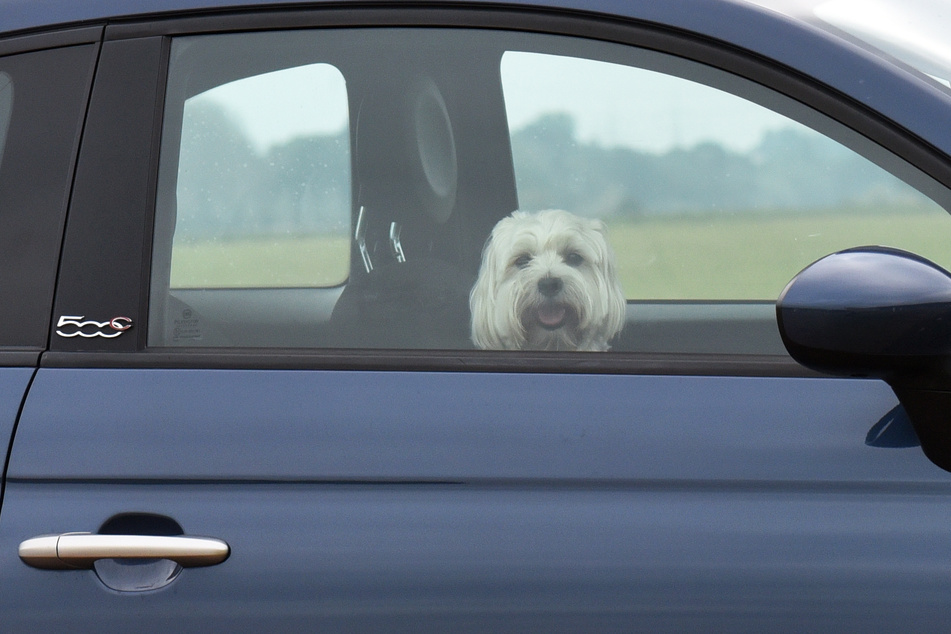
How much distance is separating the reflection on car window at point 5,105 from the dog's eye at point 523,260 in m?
0.86

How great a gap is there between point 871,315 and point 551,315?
2.24 ft

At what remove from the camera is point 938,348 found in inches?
43.3

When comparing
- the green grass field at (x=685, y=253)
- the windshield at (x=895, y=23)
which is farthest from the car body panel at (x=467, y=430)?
the windshield at (x=895, y=23)

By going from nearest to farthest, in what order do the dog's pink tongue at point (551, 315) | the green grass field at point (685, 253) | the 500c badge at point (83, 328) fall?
the 500c badge at point (83, 328), the green grass field at point (685, 253), the dog's pink tongue at point (551, 315)

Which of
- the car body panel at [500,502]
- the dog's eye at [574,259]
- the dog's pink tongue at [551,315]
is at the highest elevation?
the dog's eye at [574,259]

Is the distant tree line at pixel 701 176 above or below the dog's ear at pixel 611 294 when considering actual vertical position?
above

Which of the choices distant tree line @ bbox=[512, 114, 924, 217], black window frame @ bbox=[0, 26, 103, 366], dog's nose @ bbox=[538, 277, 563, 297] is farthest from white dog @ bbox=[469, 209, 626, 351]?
black window frame @ bbox=[0, 26, 103, 366]

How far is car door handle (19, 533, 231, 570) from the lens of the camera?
3.87 feet

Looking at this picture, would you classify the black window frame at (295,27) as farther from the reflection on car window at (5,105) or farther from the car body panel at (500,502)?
the reflection on car window at (5,105)

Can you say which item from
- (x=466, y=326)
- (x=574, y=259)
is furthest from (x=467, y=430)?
(x=574, y=259)

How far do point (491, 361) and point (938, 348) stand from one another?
55 cm

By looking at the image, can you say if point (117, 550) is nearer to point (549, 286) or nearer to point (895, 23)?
point (549, 286)

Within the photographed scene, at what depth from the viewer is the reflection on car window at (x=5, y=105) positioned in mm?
1461

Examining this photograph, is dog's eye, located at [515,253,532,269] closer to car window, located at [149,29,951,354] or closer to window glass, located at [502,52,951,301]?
car window, located at [149,29,951,354]
